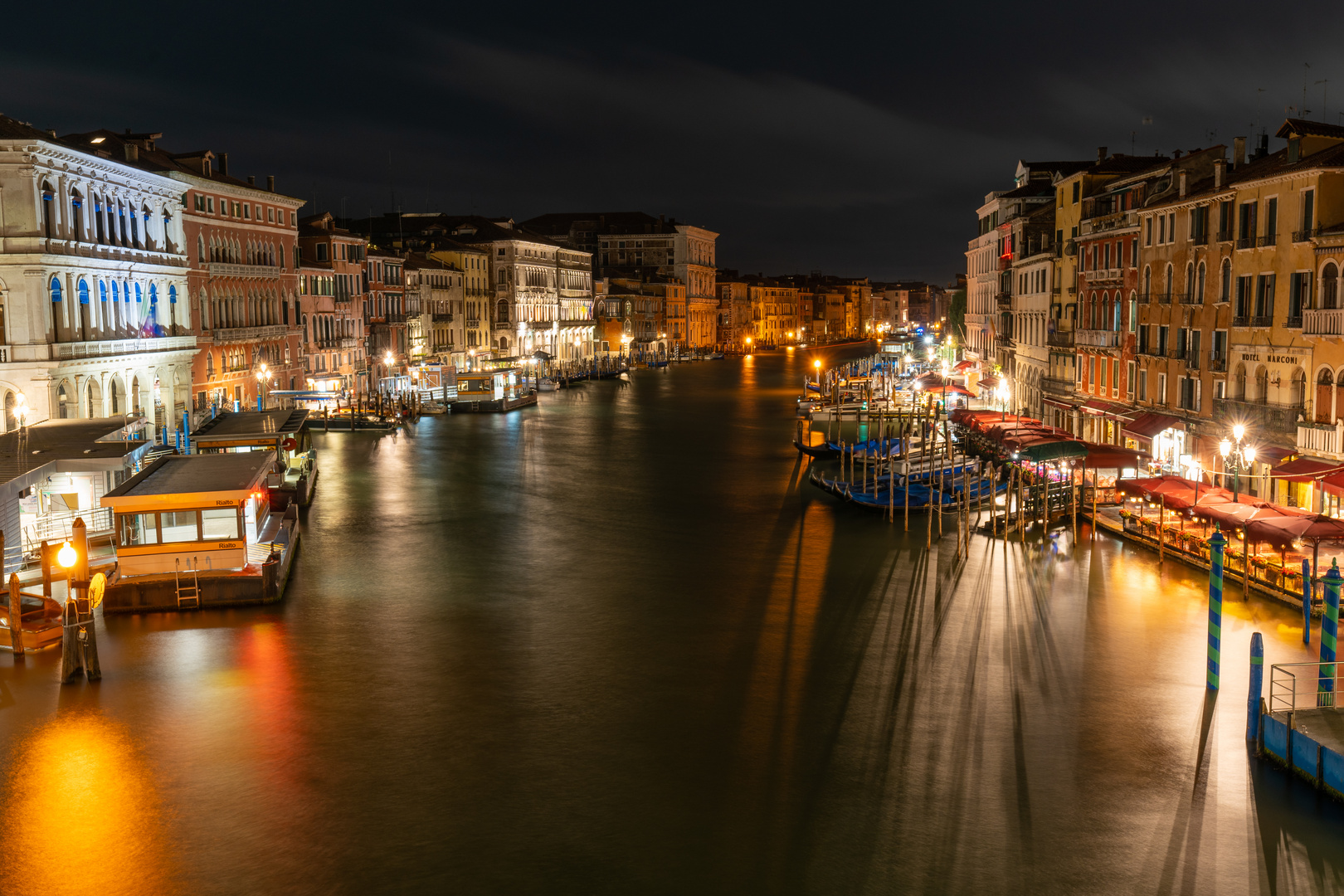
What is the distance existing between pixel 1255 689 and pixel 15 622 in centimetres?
1665

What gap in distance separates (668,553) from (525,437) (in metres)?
25.7

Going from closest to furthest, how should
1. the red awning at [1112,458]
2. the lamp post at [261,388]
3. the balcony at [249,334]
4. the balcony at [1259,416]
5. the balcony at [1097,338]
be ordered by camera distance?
the balcony at [1259,416], the red awning at [1112,458], the balcony at [1097,338], the balcony at [249,334], the lamp post at [261,388]

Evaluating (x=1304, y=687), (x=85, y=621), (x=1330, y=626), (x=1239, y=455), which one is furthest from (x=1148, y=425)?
(x=85, y=621)

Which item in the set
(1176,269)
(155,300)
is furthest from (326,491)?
(1176,269)

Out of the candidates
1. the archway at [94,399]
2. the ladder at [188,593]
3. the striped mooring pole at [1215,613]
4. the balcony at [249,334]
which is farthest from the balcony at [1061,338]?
the balcony at [249,334]

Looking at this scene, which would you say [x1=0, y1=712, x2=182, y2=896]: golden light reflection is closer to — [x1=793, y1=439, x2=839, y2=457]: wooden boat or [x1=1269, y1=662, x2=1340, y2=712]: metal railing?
[x1=1269, y1=662, x2=1340, y2=712]: metal railing

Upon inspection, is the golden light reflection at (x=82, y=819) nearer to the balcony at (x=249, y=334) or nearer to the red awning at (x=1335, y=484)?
the red awning at (x=1335, y=484)

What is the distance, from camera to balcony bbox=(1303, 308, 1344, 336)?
22453 mm

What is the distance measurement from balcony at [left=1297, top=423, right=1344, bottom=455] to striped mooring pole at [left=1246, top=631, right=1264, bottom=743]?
11951mm

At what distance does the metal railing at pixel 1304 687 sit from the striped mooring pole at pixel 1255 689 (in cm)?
15

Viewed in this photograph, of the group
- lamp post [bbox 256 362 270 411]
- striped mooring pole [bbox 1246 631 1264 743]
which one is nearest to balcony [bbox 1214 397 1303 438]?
striped mooring pole [bbox 1246 631 1264 743]

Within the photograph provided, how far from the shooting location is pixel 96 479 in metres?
23.9

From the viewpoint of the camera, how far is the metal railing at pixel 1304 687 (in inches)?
504

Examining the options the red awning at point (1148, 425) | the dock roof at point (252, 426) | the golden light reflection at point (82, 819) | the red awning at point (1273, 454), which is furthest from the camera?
the dock roof at point (252, 426)
